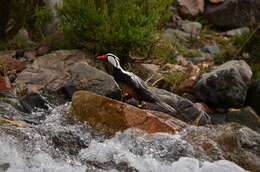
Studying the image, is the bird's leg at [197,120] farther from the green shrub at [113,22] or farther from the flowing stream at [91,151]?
the green shrub at [113,22]

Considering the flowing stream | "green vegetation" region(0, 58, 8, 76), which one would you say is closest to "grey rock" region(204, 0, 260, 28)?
"green vegetation" region(0, 58, 8, 76)

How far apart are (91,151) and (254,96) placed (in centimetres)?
418

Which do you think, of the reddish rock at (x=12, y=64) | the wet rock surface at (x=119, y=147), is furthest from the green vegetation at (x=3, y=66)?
the wet rock surface at (x=119, y=147)

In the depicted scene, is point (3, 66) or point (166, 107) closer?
point (166, 107)

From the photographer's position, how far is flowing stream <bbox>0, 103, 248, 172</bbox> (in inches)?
193

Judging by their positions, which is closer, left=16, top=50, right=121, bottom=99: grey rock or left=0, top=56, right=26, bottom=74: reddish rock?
left=16, top=50, right=121, bottom=99: grey rock

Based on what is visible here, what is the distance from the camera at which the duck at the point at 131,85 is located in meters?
6.25

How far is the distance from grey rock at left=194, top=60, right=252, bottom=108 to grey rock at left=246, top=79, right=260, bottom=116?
120 millimetres

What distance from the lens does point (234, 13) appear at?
14734 mm

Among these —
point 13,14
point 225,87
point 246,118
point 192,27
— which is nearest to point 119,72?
point 246,118

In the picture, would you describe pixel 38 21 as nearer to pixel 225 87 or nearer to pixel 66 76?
pixel 66 76

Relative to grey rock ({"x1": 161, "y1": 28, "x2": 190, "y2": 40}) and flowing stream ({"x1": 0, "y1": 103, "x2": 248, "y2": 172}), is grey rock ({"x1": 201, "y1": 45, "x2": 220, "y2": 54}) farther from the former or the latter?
flowing stream ({"x1": 0, "y1": 103, "x2": 248, "y2": 172})

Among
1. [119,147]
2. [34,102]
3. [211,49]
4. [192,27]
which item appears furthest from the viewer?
[192,27]

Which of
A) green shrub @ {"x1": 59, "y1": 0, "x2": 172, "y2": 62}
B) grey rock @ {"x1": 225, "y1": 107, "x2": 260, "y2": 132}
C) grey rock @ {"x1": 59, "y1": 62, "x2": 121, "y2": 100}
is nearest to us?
grey rock @ {"x1": 59, "y1": 62, "x2": 121, "y2": 100}
